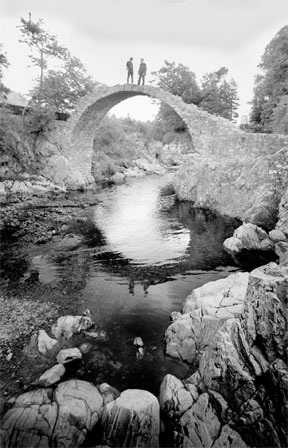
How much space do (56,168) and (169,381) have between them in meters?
21.5

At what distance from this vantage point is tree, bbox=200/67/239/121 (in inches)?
1209

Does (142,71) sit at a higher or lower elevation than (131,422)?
higher

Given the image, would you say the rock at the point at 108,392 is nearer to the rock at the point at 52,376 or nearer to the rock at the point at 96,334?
the rock at the point at 52,376

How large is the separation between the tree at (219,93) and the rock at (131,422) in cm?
3244

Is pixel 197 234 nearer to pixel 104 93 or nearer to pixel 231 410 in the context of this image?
pixel 231 410

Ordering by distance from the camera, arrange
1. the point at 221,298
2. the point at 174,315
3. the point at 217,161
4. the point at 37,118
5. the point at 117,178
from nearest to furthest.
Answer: the point at 221,298, the point at 174,315, the point at 217,161, the point at 37,118, the point at 117,178

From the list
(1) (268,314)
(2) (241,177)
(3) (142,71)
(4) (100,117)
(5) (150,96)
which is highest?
(3) (142,71)

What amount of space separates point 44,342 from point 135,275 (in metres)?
3.30

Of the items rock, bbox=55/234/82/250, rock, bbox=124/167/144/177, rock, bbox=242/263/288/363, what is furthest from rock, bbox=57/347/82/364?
rock, bbox=124/167/144/177

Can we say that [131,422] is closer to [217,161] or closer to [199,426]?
[199,426]

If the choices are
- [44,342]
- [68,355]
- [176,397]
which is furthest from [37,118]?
[176,397]

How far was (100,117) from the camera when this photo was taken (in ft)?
81.7

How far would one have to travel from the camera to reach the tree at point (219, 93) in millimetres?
30703

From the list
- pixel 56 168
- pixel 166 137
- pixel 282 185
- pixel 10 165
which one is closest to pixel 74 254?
pixel 282 185
